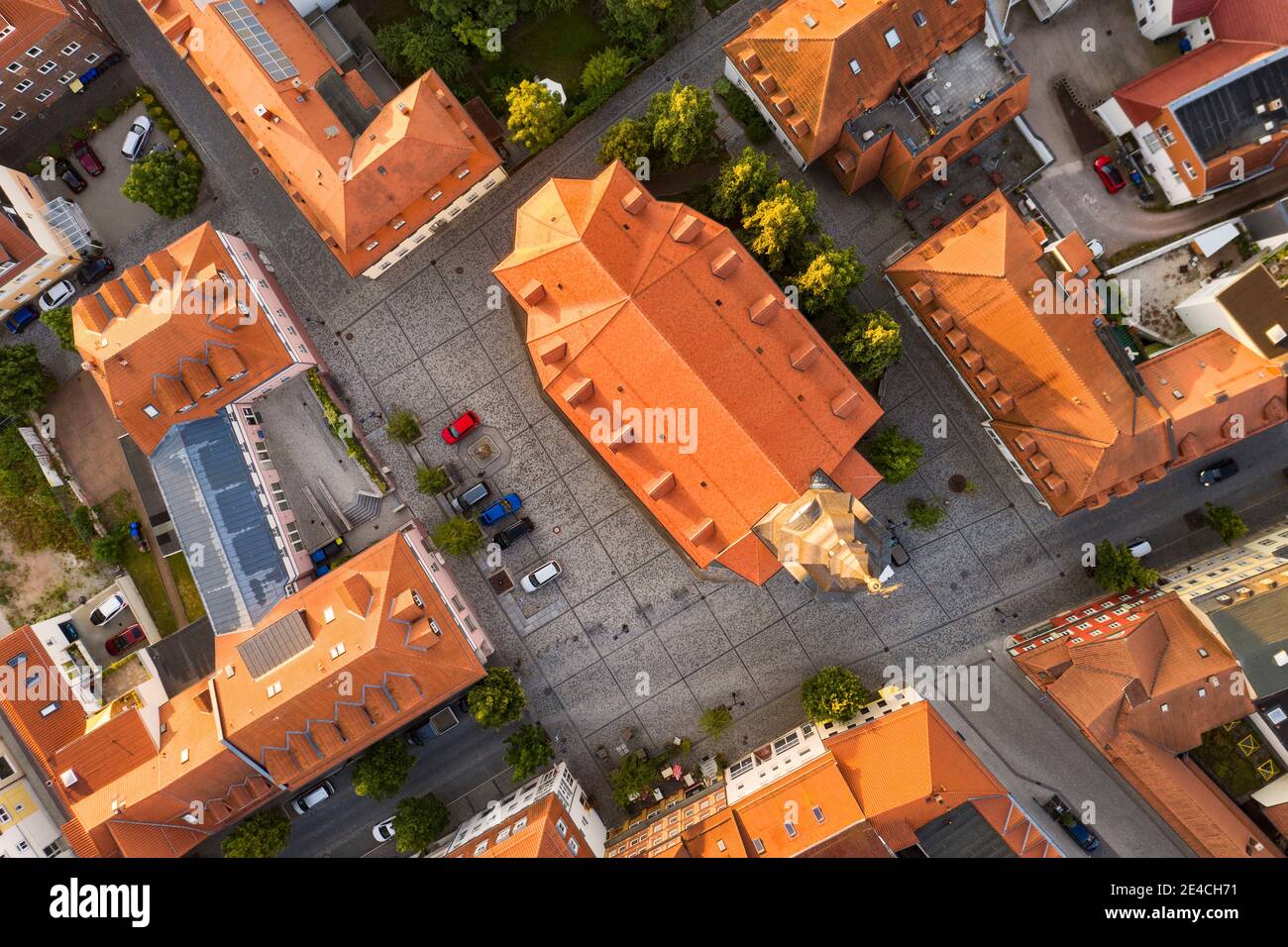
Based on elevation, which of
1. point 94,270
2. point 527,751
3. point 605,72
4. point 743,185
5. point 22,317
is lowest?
point 527,751

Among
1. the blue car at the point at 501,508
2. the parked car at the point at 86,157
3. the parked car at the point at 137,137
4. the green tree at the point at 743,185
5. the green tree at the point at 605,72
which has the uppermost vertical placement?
the parked car at the point at 86,157

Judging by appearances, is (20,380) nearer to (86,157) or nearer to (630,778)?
(86,157)

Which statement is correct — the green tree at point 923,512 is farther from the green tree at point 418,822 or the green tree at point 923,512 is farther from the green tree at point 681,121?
the green tree at point 418,822

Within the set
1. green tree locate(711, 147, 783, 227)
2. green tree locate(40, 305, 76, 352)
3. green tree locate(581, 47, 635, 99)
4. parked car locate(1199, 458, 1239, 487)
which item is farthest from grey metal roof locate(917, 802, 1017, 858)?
green tree locate(40, 305, 76, 352)

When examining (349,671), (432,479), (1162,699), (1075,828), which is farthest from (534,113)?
(1075,828)

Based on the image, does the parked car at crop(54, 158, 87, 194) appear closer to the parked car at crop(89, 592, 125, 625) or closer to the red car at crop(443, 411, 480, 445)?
the parked car at crop(89, 592, 125, 625)

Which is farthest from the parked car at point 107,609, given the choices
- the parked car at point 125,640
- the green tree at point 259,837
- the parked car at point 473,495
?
the parked car at point 473,495

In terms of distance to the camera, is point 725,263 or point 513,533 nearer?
point 725,263
